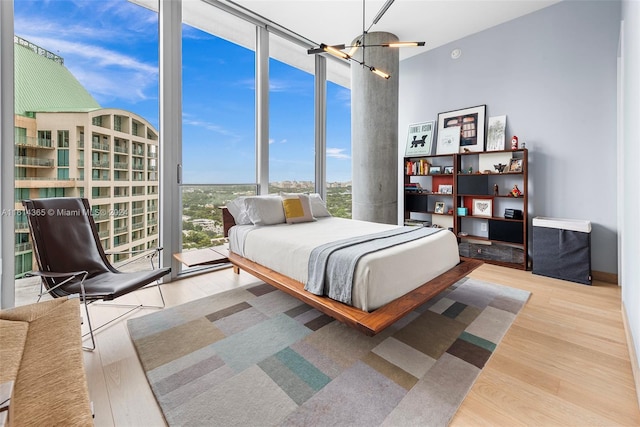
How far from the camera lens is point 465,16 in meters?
3.90

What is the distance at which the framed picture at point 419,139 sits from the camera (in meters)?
4.79

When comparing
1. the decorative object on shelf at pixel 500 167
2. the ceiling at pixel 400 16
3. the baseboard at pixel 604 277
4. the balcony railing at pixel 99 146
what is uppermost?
the ceiling at pixel 400 16

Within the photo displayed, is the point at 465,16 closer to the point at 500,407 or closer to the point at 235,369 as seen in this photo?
the point at 500,407

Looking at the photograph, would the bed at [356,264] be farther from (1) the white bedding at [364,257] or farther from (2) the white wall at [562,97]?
(2) the white wall at [562,97]

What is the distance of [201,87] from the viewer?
12.1ft

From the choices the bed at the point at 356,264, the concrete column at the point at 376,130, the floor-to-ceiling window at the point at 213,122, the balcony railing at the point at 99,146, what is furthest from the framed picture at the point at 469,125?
the balcony railing at the point at 99,146

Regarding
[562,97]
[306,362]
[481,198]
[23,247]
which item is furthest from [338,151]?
[23,247]

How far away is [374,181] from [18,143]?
12.8 feet

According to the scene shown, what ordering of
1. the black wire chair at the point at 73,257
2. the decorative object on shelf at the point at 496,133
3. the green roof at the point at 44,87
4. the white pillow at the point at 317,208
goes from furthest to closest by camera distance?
the decorative object on shelf at the point at 496,133 → the white pillow at the point at 317,208 → the green roof at the point at 44,87 → the black wire chair at the point at 73,257

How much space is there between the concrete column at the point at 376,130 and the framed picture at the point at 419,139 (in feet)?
2.08

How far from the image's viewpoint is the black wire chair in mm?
2057

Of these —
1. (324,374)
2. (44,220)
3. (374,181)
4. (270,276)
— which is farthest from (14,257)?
(374,181)

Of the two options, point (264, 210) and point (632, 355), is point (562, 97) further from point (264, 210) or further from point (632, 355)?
point (264, 210)

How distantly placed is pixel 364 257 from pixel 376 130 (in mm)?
2912
